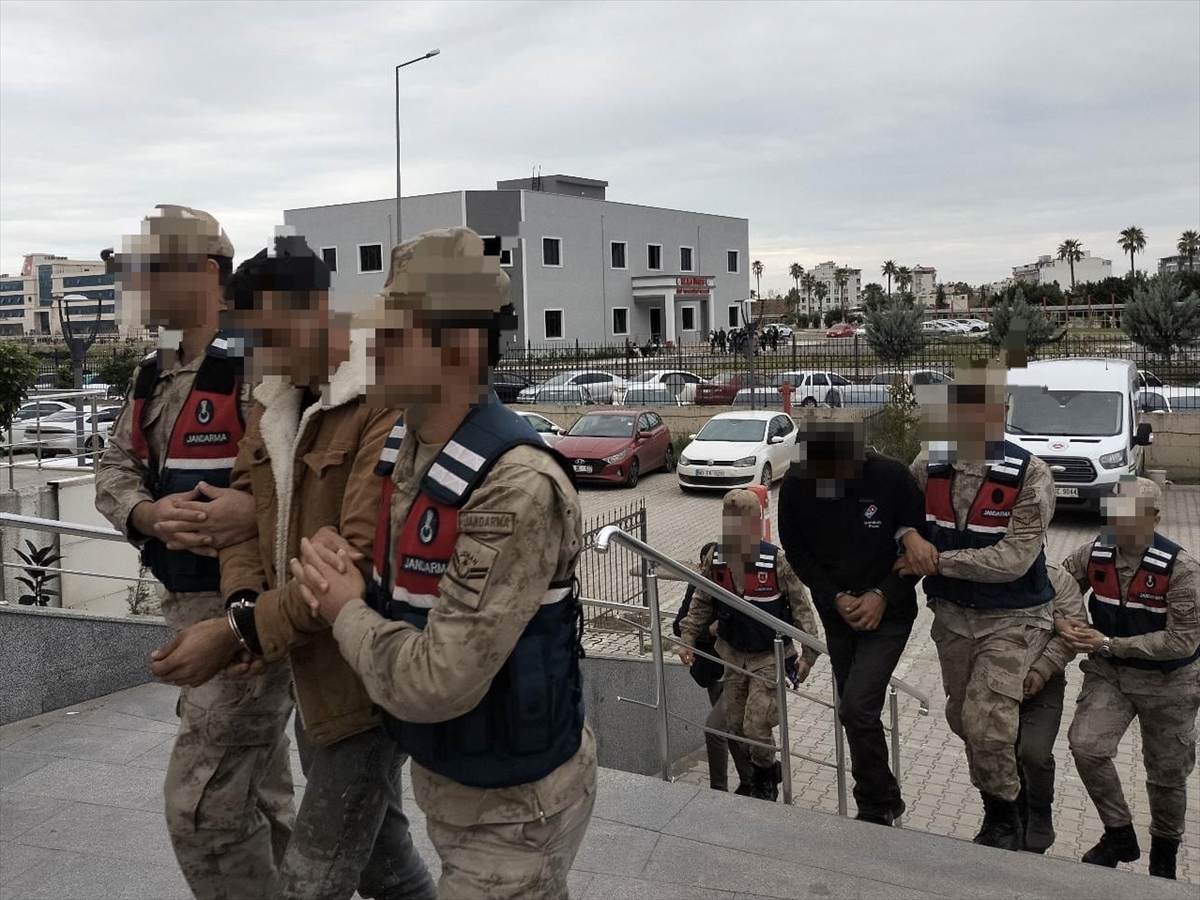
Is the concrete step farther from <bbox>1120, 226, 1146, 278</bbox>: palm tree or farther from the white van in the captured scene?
<bbox>1120, 226, 1146, 278</bbox>: palm tree

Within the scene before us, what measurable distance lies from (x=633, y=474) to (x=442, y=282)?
743 inches

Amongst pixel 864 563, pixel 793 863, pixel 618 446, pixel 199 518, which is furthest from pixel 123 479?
pixel 618 446

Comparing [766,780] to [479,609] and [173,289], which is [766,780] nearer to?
[173,289]

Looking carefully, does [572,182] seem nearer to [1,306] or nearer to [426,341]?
[426,341]

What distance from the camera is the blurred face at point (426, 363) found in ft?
6.48

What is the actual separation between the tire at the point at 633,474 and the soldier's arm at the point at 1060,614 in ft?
51.9

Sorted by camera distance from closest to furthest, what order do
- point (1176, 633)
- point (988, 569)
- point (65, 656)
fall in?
point (988, 569) → point (1176, 633) → point (65, 656)

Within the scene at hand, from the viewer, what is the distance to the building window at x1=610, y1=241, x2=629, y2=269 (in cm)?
5588

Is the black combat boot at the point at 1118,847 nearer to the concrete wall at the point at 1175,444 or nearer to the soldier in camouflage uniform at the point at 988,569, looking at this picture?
the soldier in camouflage uniform at the point at 988,569

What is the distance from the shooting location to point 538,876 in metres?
2.07

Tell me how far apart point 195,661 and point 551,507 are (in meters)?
0.93

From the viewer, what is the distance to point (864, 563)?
437 centimetres

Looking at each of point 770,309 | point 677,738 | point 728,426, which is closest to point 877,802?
point 677,738

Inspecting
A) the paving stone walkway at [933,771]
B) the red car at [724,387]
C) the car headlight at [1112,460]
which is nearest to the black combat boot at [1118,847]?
the paving stone walkway at [933,771]
